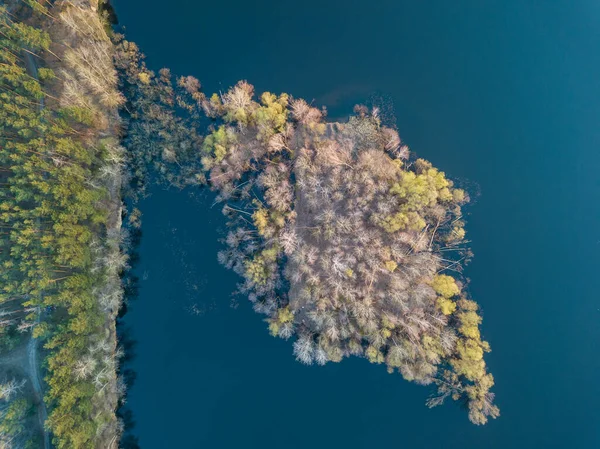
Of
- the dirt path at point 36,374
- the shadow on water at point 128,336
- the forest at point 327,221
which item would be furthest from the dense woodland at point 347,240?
the dirt path at point 36,374

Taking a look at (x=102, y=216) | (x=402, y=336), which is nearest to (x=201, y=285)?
(x=102, y=216)

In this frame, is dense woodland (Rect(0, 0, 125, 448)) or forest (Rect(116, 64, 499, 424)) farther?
forest (Rect(116, 64, 499, 424))

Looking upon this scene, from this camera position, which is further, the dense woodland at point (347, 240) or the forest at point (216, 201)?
the dense woodland at point (347, 240)

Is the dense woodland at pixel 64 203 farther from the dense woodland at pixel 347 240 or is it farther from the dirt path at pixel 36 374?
the dense woodland at pixel 347 240

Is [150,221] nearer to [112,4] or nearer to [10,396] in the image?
[10,396]

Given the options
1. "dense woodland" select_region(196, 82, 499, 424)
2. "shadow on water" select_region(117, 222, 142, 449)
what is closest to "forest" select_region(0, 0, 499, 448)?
"dense woodland" select_region(196, 82, 499, 424)

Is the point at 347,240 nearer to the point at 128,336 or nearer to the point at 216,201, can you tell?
the point at 216,201

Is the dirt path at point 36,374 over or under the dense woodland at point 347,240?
under

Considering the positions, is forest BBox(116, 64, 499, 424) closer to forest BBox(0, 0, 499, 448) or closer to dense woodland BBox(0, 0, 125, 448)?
forest BBox(0, 0, 499, 448)
